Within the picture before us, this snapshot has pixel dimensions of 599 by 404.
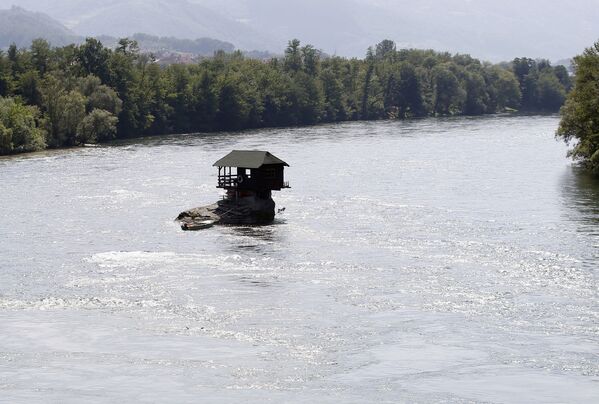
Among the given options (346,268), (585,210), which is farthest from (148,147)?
(346,268)

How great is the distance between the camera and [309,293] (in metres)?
56.6

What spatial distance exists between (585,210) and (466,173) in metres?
28.5

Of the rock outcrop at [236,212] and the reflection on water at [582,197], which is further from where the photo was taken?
the rock outcrop at [236,212]

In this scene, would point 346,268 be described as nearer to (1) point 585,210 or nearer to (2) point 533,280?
(2) point 533,280

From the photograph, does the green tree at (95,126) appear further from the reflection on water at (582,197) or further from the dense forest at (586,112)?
the reflection on water at (582,197)

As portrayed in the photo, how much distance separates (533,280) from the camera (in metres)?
58.7

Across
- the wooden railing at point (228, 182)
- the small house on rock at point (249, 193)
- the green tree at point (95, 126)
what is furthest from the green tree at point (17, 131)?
the small house on rock at point (249, 193)

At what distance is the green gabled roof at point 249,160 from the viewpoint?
263 feet

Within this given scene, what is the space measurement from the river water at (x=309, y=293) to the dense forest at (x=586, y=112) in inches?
246

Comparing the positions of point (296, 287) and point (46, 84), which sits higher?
point (46, 84)

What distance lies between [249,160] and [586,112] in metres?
43.2

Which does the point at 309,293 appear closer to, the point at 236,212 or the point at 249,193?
the point at 236,212

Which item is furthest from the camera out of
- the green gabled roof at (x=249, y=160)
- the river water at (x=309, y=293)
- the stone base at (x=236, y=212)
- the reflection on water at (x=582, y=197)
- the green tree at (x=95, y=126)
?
the green tree at (x=95, y=126)

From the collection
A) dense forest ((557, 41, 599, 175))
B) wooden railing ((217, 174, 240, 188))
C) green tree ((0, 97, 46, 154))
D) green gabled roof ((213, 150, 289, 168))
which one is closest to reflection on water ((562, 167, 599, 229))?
dense forest ((557, 41, 599, 175))
